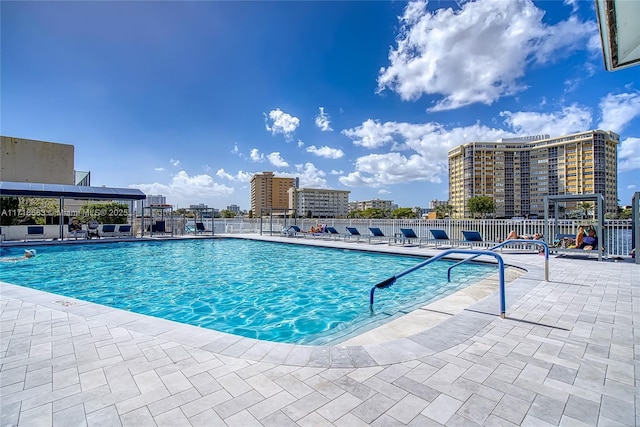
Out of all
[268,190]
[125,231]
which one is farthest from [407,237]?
[268,190]

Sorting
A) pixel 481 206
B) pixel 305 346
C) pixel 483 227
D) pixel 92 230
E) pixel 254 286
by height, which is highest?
pixel 481 206

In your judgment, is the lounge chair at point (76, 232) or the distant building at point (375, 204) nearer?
the lounge chair at point (76, 232)

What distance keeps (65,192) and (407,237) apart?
1860 cm

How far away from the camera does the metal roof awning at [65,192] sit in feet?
49.7

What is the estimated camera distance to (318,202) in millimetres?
127125

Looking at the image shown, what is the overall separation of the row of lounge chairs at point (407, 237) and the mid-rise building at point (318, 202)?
99680 mm

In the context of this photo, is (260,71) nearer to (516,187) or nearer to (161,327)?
(161,327)

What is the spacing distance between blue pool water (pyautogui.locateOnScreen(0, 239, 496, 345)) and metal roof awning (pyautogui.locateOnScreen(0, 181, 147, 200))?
16.1 feet

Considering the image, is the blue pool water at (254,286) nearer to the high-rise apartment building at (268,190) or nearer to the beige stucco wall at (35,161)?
the beige stucco wall at (35,161)

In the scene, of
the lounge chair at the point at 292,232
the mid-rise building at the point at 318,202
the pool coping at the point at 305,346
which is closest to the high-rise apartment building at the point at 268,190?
the mid-rise building at the point at 318,202

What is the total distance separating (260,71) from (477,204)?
81364mm

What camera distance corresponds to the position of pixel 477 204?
265 ft

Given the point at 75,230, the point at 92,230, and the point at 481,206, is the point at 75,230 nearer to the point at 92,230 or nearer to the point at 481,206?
the point at 92,230

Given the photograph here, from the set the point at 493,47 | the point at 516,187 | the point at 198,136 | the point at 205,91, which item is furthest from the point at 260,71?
the point at 516,187
